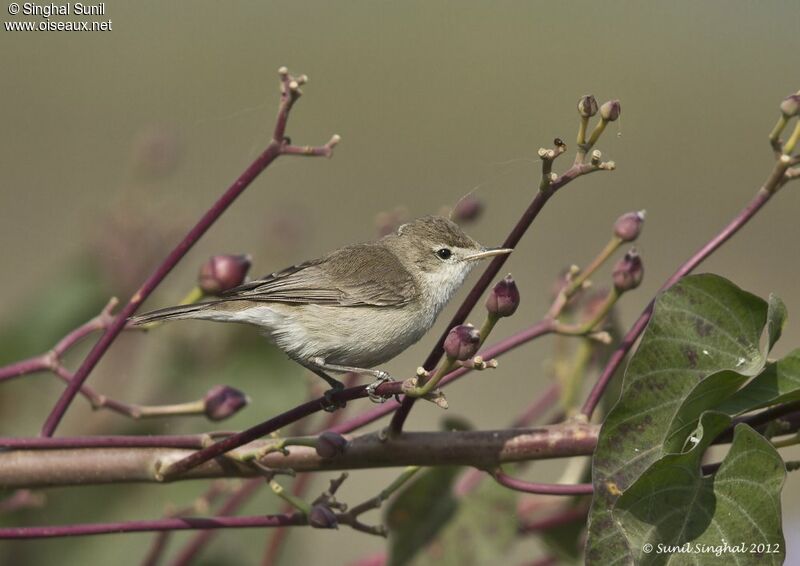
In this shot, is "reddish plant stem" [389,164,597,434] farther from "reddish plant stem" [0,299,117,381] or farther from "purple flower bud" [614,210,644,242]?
"reddish plant stem" [0,299,117,381]

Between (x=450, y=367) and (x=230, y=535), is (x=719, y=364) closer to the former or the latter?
(x=450, y=367)

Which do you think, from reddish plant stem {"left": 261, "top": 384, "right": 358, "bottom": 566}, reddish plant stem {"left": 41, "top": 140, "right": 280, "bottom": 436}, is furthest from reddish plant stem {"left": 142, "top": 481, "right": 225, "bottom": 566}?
reddish plant stem {"left": 41, "top": 140, "right": 280, "bottom": 436}

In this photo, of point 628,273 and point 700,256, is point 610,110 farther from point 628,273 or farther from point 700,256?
point 628,273

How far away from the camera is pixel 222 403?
7.62ft

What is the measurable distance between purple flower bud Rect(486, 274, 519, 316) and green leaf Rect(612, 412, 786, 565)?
0.35m

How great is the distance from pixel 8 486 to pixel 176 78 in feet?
53.4

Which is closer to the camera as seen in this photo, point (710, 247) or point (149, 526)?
point (149, 526)

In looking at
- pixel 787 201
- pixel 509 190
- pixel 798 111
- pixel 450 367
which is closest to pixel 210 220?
pixel 450 367

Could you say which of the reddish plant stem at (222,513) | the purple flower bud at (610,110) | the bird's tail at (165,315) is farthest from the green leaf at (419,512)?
the purple flower bud at (610,110)

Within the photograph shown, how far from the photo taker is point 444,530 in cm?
262

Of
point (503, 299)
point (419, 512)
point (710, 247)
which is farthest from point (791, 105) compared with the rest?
point (419, 512)

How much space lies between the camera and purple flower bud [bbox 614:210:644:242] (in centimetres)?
232

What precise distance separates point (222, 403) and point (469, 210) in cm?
86

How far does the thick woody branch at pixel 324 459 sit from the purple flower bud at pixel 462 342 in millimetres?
483
